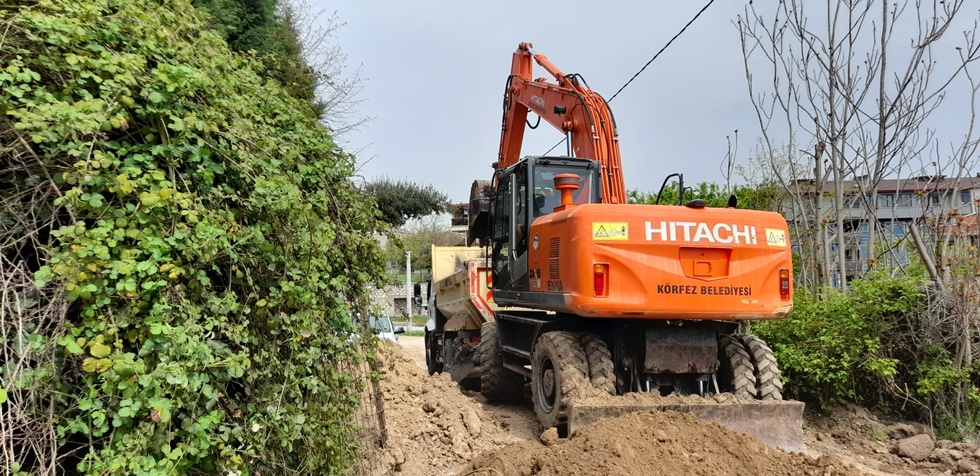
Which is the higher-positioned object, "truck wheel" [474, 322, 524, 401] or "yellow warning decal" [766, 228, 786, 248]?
"yellow warning decal" [766, 228, 786, 248]

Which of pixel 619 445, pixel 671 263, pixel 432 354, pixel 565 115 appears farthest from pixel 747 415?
pixel 432 354

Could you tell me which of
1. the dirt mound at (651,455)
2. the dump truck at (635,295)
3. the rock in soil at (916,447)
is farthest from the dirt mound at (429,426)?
the rock in soil at (916,447)

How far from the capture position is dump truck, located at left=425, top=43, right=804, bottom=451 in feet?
18.6

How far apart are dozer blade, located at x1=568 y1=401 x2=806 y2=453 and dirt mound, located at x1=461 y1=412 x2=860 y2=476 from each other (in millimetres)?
547

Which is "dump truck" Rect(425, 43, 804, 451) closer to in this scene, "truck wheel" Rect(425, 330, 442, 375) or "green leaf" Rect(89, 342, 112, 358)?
"green leaf" Rect(89, 342, 112, 358)

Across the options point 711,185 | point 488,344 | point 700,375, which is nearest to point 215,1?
point 488,344

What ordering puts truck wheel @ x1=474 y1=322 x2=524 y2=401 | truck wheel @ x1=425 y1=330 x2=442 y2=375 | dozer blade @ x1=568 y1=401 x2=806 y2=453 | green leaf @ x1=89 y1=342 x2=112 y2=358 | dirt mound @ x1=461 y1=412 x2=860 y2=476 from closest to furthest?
green leaf @ x1=89 y1=342 x2=112 y2=358, dirt mound @ x1=461 y1=412 x2=860 y2=476, dozer blade @ x1=568 y1=401 x2=806 y2=453, truck wheel @ x1=474 y1=322 x2=524 y2=401, truck wheel @ x1=425 y1=330 x2=442 y2=375

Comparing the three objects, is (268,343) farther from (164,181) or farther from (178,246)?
(164,181)

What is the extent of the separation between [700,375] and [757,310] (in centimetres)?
81

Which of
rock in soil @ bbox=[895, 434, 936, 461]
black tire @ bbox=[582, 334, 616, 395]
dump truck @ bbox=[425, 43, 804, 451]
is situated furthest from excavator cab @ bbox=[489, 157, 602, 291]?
rock in soil @ bbox=[895, 434, 936, 461]

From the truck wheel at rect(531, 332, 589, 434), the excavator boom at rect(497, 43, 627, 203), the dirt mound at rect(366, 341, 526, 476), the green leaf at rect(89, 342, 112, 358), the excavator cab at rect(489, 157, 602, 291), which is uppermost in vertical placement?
the excavator boom at rect(497, 43, 627, 203)

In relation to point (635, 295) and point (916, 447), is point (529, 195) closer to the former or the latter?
point (635, 295)

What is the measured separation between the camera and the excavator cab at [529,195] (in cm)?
711

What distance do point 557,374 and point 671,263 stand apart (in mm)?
1399
